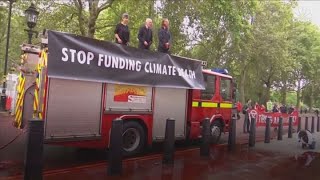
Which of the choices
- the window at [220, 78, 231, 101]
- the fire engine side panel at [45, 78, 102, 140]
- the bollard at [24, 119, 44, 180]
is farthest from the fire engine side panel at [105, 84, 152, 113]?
the window at [220, 78, 231, 101]

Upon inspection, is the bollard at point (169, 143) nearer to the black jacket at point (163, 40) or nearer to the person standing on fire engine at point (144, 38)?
the person standing on fire engine at point (144, 38)

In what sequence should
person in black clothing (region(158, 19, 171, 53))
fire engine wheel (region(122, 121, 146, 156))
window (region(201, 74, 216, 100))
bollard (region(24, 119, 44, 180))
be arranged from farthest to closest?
1. window (region(201, 74, 216, 100))
2. person in black clothing (region(158, 19, 171, 53))
3. fire engine wheel (region(122, 121, 146, 156))
4. bollard (region(24, 119, 44, 180))

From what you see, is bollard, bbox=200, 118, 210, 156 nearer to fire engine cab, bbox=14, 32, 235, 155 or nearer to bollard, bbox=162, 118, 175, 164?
fire engine cab, bbox=14, 32, 235, 155

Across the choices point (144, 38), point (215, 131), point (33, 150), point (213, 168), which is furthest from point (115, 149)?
point (215, 131)

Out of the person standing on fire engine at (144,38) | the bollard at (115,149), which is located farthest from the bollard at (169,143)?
the person standing on fire engine at (144,38)

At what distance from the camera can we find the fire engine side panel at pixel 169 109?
10.7 m

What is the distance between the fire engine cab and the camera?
8.35 metres

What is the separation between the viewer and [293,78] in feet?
177

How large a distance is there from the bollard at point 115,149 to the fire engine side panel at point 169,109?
8.89 feet

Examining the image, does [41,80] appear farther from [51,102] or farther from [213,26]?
[213,26]

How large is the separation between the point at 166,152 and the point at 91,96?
2109 millimetres

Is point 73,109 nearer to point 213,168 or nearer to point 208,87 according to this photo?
point 213,168

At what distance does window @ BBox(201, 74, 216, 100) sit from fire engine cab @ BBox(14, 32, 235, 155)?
65mm

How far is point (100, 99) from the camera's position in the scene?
920 centimetres
